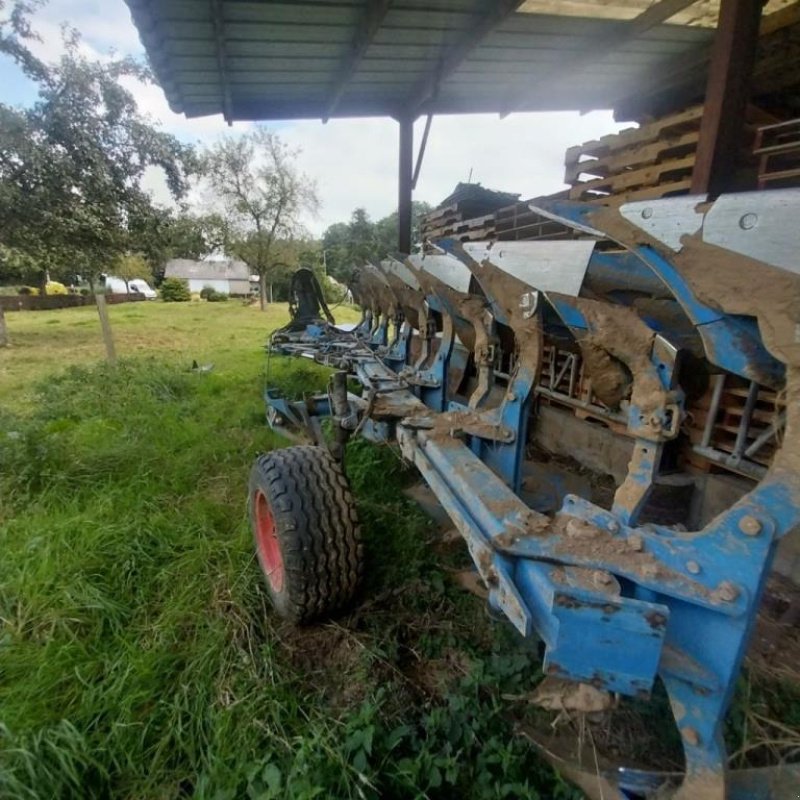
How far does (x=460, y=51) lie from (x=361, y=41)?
0.97 metres

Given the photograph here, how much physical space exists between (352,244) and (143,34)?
108ft

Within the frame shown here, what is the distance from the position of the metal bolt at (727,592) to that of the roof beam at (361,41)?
13.7 ft

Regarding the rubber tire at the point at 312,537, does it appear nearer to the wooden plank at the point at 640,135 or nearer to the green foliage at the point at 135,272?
the wooden plank at the point at 640,135

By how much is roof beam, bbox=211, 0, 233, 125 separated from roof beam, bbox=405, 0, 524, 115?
6.83ft

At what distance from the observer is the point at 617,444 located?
10.3ft

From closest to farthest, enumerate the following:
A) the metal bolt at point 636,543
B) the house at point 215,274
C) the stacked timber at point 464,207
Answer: the metal bolt at point 636,543
the stacked timber at point 464,207
the house at point 215,274

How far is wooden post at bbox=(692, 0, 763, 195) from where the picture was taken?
242cm

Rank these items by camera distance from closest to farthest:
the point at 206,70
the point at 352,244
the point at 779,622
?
1. the point at 779,622
2. the point at 206,70
3. the point at 352,244

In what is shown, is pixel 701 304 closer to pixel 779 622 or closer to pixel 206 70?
pixel 779 622

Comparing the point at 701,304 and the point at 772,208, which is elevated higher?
the point at 772,208

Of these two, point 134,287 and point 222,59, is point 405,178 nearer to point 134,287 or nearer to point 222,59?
point 222,59

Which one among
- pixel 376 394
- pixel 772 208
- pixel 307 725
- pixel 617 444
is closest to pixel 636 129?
pixel 617 444

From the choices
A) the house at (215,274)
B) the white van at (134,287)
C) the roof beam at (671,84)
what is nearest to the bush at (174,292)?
the white van at (134,287)

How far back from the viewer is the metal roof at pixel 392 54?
3.54 metres
